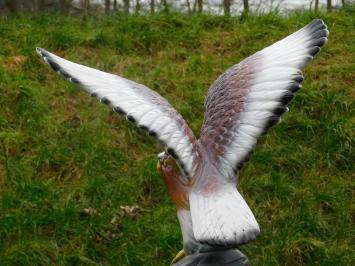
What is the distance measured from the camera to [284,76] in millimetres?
2426

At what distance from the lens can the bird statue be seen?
7.32 ft

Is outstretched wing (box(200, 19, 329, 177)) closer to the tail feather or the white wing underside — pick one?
the white wing underside

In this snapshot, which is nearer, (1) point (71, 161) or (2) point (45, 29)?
(1) point (71, 161)

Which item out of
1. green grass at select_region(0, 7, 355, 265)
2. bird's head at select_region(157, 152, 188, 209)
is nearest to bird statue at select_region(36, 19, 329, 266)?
bird's head at select_region(157, 152, 188, 209)

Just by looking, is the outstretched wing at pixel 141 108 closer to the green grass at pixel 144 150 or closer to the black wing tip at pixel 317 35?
the black wing tip at pixel 317 35

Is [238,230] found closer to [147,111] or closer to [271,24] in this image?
[147,111]

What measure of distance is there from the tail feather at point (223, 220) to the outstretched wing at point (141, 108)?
133 millimetres

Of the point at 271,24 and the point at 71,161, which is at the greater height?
the point at 271,24

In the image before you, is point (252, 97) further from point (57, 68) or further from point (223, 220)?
point (57, 68)

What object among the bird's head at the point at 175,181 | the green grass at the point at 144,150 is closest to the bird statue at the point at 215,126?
the bird's head at the point at 175,181

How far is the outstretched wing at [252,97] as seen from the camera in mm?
2365

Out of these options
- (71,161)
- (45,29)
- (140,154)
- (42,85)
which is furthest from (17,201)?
(45,29)

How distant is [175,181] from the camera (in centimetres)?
244

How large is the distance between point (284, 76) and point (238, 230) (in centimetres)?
60
